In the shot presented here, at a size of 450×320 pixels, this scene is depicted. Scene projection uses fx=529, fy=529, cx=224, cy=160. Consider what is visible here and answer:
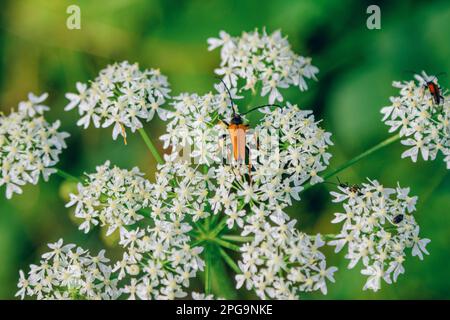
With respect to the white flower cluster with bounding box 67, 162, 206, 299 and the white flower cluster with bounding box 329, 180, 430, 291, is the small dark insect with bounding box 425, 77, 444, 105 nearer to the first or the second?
the white flower cluster with bounding box 329, 180, 430, 291

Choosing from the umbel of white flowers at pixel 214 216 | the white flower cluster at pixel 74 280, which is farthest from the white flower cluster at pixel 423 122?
the white flower cluster at pixel 74 280

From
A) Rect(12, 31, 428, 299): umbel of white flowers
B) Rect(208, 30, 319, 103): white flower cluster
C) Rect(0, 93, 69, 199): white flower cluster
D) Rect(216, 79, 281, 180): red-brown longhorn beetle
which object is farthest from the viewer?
Rect(208, 30, 319, 103): white flower cluster

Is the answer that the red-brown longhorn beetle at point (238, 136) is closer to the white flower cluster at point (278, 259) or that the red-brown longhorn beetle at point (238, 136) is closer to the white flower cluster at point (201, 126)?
the white flower cluster at point (201, 126)

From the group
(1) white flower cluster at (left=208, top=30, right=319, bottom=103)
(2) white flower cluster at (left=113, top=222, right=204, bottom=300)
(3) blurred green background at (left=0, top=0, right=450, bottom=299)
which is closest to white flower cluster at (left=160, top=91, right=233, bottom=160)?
(1) white flower cluster at (left=208, top=30, right=319, bottom=103)

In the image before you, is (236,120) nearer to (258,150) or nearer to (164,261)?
(258,150)

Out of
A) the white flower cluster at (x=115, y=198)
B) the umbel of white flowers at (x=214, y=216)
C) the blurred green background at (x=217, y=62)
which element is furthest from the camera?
the blurred green background at (x=217, y=62)

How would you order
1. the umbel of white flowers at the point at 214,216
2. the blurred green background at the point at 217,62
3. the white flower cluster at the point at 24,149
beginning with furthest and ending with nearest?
the blurred green background at the point at 217,62 < the white flower cluster at the point at 24,149 < the umbel of white flowers at the point at 214,216
